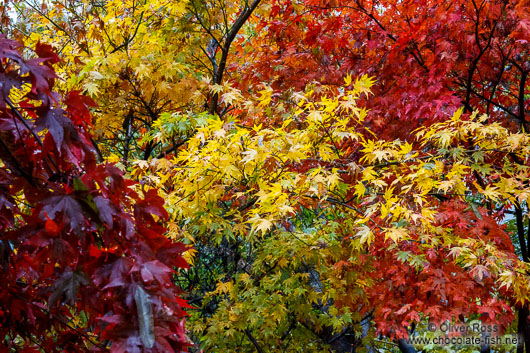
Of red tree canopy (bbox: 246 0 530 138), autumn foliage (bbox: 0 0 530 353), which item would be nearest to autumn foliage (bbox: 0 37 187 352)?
autumn foliage (bbox: 0 0 530 353)

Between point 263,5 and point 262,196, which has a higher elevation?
point 263,5

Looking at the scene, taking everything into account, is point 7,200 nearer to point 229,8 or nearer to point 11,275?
point 11,275

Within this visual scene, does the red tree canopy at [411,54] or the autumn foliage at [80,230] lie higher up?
the red tree canopy at [411,54]

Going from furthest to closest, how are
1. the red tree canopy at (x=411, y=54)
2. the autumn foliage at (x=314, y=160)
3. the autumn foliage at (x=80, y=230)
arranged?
the red tree canopy at (x=411, y=54) < the autumn foliage at (x=314, y=160) < the autumn foliage at (x=80, y=230)

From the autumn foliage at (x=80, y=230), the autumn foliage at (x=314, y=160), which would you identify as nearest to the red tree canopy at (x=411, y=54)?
the autumn foliage at (x=314, y=160)

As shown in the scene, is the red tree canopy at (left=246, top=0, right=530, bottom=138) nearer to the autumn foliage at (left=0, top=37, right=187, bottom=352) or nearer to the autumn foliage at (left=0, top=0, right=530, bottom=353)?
the autumn foliage at (left=0, top=0, right=530, bottom=353)

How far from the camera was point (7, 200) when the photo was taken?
152cm

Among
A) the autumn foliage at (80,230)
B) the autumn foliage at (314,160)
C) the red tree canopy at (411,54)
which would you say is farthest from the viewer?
the red tree canopy at (411,54)

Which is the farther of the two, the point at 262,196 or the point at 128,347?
the point at 262,196

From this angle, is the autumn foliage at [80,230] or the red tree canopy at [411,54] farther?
the red tree canopy at [411,54]

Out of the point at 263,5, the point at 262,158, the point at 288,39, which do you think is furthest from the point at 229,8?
the point at 262,158

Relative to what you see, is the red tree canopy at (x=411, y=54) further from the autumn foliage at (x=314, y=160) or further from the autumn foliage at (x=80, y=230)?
the autumn foliage at (x=80, y=230)

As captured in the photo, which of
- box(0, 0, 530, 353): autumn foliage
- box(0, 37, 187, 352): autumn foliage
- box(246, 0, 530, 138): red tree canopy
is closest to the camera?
box(0, 37, 187, 352): autumn foliage

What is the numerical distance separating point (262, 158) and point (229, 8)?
7.42 feet
